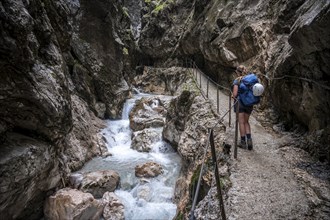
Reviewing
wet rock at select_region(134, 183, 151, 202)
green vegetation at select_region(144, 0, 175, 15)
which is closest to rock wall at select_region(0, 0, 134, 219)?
wet rock at select_region(134, 183, 151, 202)

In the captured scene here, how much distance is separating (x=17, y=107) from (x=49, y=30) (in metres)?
3.14

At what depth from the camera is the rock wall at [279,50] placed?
5.61m

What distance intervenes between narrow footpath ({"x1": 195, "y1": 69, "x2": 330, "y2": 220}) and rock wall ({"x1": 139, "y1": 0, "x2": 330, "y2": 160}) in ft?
2.06

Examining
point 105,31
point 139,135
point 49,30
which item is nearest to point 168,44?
point 105,31

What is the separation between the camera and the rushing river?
9328mm

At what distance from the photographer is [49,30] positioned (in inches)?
352

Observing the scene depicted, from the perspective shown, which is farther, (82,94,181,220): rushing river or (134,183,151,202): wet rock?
(134,183,151,202): wet rock

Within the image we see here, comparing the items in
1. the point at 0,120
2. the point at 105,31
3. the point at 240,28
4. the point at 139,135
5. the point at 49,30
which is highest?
the point at 105,31

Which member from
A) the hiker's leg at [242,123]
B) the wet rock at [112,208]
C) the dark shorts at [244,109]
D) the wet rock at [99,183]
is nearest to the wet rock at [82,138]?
the wet rock at [99,183]

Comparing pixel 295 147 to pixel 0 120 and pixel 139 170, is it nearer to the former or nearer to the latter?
pixel 139 170

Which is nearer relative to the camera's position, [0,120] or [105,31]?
[0,120]

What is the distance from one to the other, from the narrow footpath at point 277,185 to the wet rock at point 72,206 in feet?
16.4

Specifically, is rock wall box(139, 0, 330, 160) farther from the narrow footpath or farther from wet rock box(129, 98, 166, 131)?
wet rock box(129, 98, 166, 131)

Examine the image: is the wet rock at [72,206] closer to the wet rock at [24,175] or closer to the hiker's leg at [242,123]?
the wet rock at [24,175]
